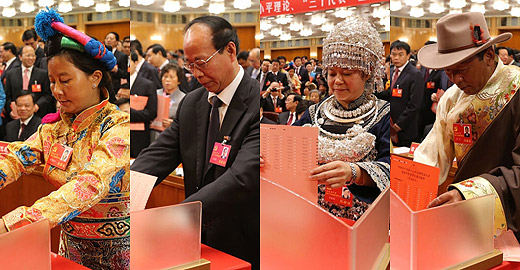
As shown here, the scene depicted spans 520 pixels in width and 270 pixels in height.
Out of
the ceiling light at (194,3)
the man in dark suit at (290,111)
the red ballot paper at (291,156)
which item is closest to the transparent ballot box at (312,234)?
the red ballot paper at (291,156)

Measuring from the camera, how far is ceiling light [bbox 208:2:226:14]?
4.48ft

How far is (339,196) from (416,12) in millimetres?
719

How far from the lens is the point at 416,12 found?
181cm

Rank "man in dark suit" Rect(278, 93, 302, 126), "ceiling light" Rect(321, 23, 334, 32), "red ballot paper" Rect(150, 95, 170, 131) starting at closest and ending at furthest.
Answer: "red ballot paper" Rect(150, 95, 170, 131) → "ceiling light" Rect(321, 23, 334, 32) → "man in dark suit" Rect(278, 93, 302, 126)

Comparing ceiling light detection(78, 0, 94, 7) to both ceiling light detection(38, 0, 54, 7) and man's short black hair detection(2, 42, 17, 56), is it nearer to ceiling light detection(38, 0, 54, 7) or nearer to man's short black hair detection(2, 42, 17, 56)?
ceiling light detection(38, 0, 54, 7)

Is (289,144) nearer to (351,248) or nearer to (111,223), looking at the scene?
(351,248)

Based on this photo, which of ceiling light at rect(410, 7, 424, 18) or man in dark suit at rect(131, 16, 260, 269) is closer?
man in dark suit at rect(131, 16, 260, 269)

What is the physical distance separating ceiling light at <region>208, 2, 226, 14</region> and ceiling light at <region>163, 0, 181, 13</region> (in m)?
0.08

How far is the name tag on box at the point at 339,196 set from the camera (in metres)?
1.50

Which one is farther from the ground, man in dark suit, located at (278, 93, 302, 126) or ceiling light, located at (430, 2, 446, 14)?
ceiling light, located at (430, 2, 446, 14)

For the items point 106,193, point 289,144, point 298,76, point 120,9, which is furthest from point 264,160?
point 120,9

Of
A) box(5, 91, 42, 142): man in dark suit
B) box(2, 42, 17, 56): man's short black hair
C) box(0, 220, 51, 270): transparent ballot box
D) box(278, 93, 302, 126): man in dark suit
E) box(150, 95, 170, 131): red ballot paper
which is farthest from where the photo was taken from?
box(2, 42, 17, 56): man's short black hair

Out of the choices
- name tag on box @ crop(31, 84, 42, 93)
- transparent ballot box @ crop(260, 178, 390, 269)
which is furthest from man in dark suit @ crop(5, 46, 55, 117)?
transparent ballot box @ crop(260, 178, 390, 269)

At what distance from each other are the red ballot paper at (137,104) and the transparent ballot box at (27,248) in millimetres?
308
